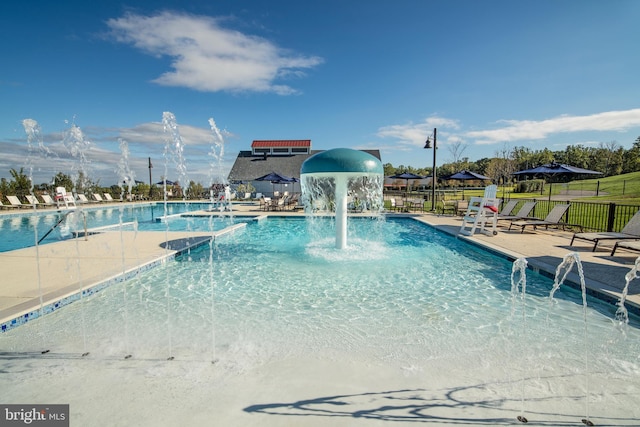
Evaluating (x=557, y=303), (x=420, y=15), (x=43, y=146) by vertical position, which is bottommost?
(x=557, y=303)

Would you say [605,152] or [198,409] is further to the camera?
[605,152]

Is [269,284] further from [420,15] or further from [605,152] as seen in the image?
[605,152]

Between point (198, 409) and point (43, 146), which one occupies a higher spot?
point (43, 146)

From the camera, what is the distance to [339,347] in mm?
3932

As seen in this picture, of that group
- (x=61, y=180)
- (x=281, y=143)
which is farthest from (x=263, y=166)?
(x=61, y=180)

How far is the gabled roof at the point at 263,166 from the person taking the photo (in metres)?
36.2

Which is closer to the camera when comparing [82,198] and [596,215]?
[596,215]

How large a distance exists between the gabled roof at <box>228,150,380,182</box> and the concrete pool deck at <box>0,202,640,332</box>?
82.0ft

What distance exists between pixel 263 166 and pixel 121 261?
1206 inches

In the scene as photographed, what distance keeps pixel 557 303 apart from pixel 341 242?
542 cm

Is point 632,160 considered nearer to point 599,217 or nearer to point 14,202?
point 599,217

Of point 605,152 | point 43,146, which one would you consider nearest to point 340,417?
point 43,146

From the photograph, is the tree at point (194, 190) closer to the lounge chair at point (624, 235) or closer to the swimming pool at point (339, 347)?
A: the swimming pool at point (339, 347)

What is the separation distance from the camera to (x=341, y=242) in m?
9.68
